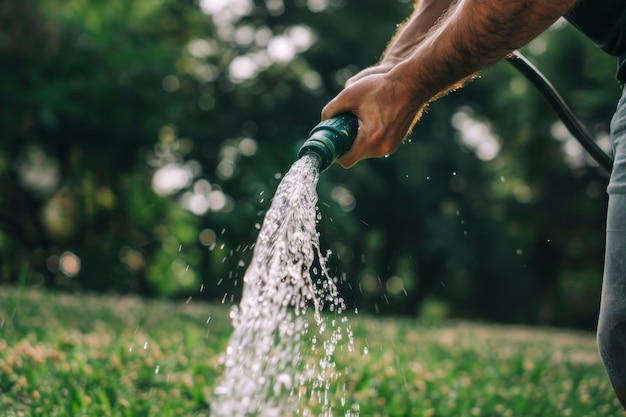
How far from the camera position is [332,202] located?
42.0ft

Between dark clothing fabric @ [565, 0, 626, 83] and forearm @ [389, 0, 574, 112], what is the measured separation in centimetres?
28

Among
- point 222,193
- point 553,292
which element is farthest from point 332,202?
point 553,292

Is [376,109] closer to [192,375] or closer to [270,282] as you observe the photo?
[270,282]

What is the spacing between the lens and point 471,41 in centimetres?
190

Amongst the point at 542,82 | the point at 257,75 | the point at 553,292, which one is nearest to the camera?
the point at 542,82

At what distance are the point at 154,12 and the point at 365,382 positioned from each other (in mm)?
13464

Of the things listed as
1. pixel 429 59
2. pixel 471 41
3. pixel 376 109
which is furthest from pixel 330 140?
pixel 471 41

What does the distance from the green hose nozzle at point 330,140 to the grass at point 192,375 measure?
3.23 ft

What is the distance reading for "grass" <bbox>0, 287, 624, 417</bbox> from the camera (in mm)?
3363

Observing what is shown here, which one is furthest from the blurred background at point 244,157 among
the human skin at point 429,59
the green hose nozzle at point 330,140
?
the green hose nozzle at point 330,140

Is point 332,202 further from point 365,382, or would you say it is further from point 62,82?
point 365,382

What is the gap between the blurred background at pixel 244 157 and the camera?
1335 cm

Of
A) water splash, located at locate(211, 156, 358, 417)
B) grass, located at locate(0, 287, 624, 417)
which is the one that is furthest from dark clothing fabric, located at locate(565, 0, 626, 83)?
grass, located at locate(0, 287, 624, 417)

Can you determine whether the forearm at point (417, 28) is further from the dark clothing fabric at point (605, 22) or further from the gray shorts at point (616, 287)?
the gray shorts at point (616, 287)
